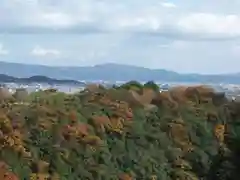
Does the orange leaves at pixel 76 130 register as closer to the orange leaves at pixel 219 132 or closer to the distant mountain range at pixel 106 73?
the orange leaves at pixel 219 132

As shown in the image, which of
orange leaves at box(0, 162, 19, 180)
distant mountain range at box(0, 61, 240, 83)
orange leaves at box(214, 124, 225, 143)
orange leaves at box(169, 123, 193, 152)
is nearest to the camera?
orange leaves at box(0, 162, 19, 180)

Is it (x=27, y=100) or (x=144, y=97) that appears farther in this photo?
(x=144, y=97)

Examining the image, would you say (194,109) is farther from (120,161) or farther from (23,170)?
(23,170)

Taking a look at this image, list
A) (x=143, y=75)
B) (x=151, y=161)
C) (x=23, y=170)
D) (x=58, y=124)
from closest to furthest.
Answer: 1. (x=23, y=170)
2. (x=58, y=124)
3. (x=151, y=161)
4. (x=143, y=75)

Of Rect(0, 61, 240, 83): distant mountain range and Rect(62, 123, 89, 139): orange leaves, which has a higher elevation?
Rect(0, 61, 240, 83): distant mountain range

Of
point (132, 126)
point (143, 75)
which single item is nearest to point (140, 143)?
point (132, 126)

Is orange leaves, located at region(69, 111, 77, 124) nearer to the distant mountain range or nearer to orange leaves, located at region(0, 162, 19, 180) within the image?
orange leaves, located at region(0, 162, 19, 180)

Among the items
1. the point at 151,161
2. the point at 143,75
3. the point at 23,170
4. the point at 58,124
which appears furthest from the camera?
the point at 143,75

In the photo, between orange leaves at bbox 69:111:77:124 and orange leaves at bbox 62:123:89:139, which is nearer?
orange leaves at bbox 62:123:89:139

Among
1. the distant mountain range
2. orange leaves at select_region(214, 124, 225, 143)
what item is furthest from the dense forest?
the distant mountain range
